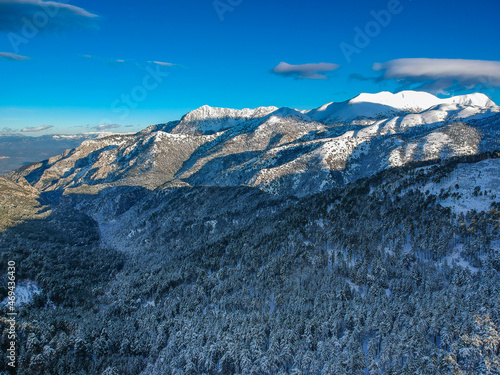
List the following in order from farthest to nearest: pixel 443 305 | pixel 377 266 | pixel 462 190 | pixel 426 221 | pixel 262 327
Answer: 1. pixel 462 190
2. pixel 426 221
3. pixel 377 266
4. pixel 262 327
5. pixel 443 305

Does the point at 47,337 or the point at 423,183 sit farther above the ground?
the point at 423,183

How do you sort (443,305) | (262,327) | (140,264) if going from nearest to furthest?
(443,305)
(262,327)
(140,264)

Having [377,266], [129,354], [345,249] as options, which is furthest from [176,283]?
[377,266]

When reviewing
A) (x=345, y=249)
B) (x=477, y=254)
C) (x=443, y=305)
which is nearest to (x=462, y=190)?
(x=477, y=254)

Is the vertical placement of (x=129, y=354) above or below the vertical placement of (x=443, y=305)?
below

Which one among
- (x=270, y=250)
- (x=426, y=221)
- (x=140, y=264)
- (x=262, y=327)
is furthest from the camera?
(x=140, y=264)

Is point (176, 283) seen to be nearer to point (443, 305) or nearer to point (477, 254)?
point (443, 305)

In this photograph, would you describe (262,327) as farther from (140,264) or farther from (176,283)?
(140,264)

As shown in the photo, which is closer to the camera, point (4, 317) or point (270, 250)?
point (4, 317)

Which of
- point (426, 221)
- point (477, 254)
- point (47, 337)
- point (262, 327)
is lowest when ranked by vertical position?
point (47, 337)
